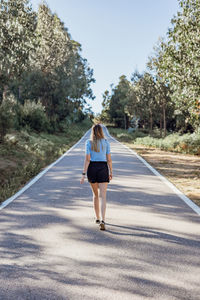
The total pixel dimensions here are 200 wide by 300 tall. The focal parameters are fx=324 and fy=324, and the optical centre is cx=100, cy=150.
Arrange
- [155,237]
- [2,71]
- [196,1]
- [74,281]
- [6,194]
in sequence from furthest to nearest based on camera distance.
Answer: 1. [2,71]
2. [196,1]
3. [6,194]
4. [155,237]
5. [74,281]

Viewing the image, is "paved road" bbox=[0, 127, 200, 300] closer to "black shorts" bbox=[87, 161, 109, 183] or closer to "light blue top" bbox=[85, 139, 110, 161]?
"black shorts" bbox=[87, 161, 109, 183]

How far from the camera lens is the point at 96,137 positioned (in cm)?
586

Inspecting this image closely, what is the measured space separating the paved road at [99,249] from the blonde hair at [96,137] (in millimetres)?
1386

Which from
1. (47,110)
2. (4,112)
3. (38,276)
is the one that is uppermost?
(47,110)

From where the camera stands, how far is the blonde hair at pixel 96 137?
5805mm

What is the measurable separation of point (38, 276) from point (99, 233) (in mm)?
1754

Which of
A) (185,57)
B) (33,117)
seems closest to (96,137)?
(185,57)

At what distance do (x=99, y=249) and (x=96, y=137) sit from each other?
206 centimetres

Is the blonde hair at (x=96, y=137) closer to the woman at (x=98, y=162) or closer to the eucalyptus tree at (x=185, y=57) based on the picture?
the woman at (x=98, y=162)

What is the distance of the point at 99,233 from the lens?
5352mm

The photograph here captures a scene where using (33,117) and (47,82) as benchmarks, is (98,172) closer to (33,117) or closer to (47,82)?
(33,117)

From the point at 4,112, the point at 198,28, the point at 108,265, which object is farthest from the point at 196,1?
the point at 108,265

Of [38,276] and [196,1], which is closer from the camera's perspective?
[38,276]

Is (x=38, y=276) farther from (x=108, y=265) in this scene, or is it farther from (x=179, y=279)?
A: (x=179, y=279)
